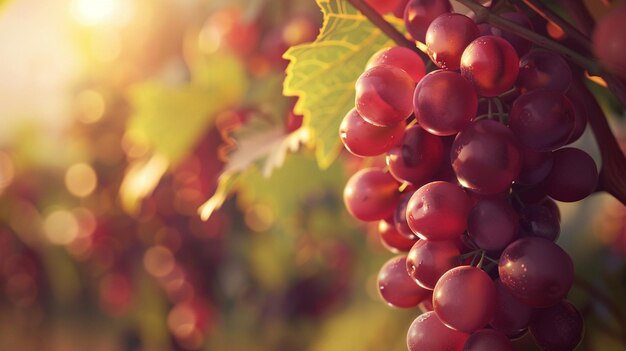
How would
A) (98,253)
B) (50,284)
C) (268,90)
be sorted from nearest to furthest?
(268,90)
(98,253)
(50,284)

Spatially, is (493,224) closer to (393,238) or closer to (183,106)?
(393,238)

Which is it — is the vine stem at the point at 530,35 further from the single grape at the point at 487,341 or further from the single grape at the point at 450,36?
the single grape at the point at 487,341

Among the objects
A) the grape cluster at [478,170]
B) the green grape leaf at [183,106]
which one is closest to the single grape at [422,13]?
the grape cluster at [478,170]

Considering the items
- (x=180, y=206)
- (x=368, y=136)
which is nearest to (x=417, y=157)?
(x=368, y=136)

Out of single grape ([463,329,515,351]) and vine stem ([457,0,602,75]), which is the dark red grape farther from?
single grape ([463,329,515,351])

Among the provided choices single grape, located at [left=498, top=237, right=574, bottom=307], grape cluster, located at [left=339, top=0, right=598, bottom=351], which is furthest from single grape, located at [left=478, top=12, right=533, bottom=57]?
single grape, located at [left=498, top=237, right=574, bottom=307]

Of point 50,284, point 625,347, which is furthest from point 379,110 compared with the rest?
point 50,284

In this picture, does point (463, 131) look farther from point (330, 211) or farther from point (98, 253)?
point (98, 253)
